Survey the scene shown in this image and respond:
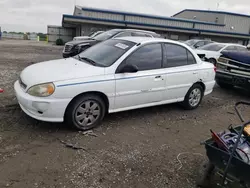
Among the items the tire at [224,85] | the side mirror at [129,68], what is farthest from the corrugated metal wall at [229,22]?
the side mirror at [129,68]

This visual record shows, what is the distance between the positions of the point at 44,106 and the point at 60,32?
3036cm

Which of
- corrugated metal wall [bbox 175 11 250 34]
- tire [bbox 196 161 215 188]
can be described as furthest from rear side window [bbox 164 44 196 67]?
corrugated metal wall [bbox 175 11 250 34]

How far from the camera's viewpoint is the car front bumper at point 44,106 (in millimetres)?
3566

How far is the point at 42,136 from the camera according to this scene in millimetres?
3744

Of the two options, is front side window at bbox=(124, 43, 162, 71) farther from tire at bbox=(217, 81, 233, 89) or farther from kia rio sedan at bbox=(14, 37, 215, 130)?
tire at bbox=(217, 81, 233, 89)

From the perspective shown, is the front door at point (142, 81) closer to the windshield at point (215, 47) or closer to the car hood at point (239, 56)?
the car hood at point (239, 56)

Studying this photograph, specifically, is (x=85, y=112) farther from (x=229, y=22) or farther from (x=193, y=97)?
(x=229, y=22)

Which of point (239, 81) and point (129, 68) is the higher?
point (129, 68)

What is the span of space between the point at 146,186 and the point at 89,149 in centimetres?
112

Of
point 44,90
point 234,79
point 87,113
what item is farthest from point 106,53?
point 234,79

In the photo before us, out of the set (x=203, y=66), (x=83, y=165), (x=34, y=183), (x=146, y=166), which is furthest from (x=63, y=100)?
(x=203, y=66)

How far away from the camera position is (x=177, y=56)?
5.03m

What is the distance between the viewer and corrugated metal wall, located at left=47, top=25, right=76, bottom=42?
103 ft

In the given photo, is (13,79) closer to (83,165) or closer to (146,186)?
(83,165)
